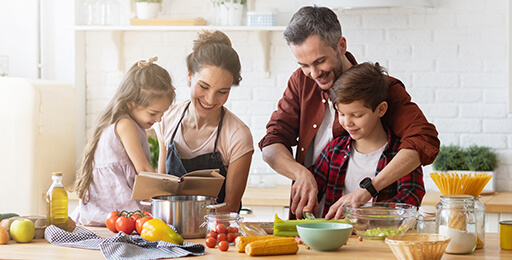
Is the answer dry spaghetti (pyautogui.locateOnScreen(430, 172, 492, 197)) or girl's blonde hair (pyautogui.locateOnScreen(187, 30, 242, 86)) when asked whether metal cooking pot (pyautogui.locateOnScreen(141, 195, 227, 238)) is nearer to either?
girl's blonde hair (pyautogui.locateOnScreen(187, 30, 242, 86))

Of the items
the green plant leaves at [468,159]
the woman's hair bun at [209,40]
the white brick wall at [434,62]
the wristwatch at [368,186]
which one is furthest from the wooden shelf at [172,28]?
the wristwatch at [368,186]

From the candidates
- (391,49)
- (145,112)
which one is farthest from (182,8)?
(145,112)

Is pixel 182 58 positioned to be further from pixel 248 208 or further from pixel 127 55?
pixel 248 208

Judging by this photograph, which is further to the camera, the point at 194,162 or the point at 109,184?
the point at 194,162

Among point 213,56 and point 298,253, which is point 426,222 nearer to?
point 298,253

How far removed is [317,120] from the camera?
2822mm

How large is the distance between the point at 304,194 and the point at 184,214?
531 millimetres

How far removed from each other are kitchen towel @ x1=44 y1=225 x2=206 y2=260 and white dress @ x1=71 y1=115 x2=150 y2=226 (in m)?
0.29

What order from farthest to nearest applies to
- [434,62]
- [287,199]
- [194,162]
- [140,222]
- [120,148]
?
1. [434,62]
2. [287,199]
3. [194,162]
4. [120,148]
5. [140,222]

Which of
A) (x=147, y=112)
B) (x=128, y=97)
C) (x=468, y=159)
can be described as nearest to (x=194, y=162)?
(x=147, y=112)

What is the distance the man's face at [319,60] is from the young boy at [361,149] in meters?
0.06

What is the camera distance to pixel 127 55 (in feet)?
15.4

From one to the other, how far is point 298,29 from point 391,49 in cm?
→ 190

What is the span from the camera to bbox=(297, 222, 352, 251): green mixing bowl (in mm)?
2061
